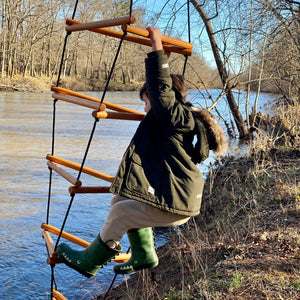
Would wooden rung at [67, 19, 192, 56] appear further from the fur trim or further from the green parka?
the fur trim

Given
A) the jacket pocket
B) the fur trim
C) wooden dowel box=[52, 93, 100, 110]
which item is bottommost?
the jacket pocket

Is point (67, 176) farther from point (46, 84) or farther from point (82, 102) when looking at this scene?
point (46, 84)

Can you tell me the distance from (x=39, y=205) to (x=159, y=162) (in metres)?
5.46

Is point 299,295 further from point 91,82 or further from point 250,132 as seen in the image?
point 91,82

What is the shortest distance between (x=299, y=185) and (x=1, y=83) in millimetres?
31839

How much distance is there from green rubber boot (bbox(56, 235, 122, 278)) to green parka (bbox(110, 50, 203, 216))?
44 centimetres

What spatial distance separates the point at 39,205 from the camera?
7.87 metres

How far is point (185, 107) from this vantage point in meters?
2.83

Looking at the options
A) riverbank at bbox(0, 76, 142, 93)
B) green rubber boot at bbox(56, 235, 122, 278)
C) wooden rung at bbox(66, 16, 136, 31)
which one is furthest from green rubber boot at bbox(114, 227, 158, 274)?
riverbank at bbox(0, 76, 142, 93)

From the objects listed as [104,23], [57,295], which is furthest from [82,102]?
[57,295]

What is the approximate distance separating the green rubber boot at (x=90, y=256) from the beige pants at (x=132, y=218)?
68 millimetres

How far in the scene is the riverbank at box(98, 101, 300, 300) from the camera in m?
3.66

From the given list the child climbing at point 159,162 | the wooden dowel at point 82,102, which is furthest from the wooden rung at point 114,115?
the child climbing at point 159,162

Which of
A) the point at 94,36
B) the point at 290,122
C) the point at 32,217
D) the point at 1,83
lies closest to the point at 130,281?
the point at 32,217
